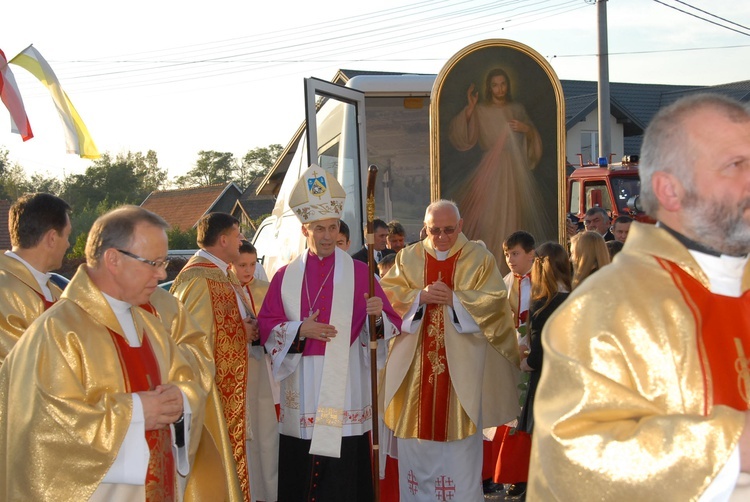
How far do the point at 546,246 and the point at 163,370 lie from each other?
2.98 meters

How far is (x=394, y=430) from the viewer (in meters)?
6.55

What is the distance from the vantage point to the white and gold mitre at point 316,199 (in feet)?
18.7

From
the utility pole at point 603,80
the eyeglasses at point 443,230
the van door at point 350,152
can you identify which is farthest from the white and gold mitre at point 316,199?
the utility pole at point 603,80

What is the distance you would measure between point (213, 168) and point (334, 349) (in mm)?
75850

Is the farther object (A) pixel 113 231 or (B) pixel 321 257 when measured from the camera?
(B) pixel 321 257

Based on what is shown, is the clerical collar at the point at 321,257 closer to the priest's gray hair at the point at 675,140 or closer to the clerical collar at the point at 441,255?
the clerical collar at the point at 441,255

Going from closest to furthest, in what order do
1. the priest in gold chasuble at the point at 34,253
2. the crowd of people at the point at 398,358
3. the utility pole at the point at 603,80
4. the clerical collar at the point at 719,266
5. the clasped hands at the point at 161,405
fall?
the crowd of people at the point at 398,358
the clerical collar at the point at 719,266
the clasped hands at the point at 161,405
the priest in gold chasuble at the point at 34,253
the utility pole at the point at 603,80

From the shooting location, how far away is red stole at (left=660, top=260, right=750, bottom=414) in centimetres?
220

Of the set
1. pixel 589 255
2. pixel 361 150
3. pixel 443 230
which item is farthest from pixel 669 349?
pixel 361 150

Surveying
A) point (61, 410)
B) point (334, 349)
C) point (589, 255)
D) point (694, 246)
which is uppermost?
point (694, 246)

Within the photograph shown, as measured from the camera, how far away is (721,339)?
223 centimetres

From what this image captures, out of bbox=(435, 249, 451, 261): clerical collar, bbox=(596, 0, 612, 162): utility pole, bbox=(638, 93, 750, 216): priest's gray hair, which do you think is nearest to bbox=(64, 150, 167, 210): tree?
bbox=(596, 0, 612, 162): utility pole

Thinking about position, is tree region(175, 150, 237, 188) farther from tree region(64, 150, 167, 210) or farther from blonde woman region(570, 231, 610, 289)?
blonde woman region(570, 231, 610, 289)

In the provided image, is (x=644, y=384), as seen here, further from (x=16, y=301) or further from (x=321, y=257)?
(x=321, y=257)
